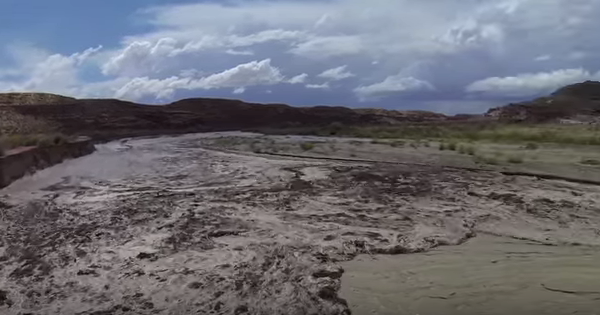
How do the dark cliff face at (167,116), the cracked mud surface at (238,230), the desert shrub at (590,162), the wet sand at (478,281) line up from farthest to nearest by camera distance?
the dark cliff face at (167,116)
the desert shrub at (590,162)
the cracked mud surface at (238,230)
the wet sand at (478,281)

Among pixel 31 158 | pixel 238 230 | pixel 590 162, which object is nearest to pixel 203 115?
pixel 31 158

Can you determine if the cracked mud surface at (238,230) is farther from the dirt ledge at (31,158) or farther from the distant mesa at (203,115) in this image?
the distant mesa at (203,115)

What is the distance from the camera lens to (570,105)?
229 ft

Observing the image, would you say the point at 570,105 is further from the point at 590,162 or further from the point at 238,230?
the point at 238,230

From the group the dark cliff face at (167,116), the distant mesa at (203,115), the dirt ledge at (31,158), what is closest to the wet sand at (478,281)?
the dirt ledge at (31,158)

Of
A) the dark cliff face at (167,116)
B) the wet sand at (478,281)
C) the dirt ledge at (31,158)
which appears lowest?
the wet sand at (478,281)

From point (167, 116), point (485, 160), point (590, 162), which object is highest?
point (167, 116)

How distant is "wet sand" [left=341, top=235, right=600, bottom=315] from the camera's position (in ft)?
23.4

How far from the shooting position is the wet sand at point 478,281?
714 cm

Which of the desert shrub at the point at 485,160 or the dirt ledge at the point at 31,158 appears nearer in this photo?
the dirt ledge at the point at 31,158

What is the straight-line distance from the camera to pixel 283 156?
31.8m

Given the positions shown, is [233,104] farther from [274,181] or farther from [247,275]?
[247,275]

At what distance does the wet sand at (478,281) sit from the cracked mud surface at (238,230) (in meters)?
0.37

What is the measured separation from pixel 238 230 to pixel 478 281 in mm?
4652
